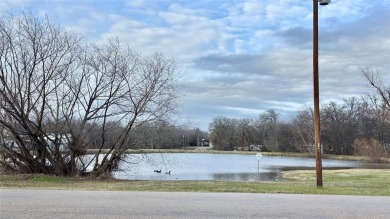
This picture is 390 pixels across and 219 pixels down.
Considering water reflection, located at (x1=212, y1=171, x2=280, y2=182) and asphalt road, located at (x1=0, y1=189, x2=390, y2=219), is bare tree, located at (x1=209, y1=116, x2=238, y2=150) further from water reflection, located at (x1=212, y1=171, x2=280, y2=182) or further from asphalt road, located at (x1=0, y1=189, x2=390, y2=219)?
asphalt road, located at (x1=0, y1=189, x2=390, y2=219)

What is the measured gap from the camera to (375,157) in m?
67.1

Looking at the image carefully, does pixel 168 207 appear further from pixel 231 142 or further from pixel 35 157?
pixel 231 142

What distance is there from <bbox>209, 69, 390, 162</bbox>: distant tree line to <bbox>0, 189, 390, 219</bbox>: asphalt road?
69.1m

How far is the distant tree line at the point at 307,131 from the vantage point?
93.3m

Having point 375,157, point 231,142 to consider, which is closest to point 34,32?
point 375,157

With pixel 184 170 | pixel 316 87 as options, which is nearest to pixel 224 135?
pixel 184 170

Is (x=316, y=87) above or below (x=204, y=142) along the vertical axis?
above

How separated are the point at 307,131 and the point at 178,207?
90842 millimetres

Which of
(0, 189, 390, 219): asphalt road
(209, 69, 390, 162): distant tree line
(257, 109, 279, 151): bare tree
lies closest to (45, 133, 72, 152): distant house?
(0, 189, 390, 219): asphalt road

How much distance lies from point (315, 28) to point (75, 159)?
48.9ft

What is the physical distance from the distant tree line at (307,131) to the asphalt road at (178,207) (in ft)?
227

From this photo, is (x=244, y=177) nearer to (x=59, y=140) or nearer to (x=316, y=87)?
(x=59, y=140)

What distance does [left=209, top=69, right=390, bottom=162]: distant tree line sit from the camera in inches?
3674

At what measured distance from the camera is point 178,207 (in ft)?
29.7
